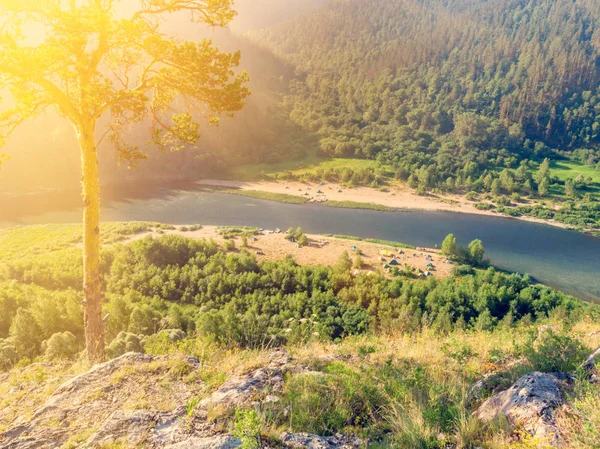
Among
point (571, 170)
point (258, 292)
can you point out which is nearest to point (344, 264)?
point (258, 292)

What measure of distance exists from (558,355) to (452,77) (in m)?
151

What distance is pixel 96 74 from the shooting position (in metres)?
6.73

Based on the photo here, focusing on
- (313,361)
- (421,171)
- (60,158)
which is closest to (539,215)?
(421,171)

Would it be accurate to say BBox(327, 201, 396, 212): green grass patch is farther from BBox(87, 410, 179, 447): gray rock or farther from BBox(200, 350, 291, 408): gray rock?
BBox(87, 410, 179, 447): gray rock

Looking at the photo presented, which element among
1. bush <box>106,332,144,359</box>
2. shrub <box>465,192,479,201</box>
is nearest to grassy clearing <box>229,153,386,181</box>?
shrub <box>465,192,479,201</box>

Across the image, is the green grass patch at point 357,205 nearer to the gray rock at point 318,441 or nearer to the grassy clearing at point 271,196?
the grassy clearing at point 271,196

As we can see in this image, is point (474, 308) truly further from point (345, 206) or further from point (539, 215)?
point (539, 215)

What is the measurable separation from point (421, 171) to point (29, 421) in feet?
292

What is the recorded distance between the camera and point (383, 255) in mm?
43094

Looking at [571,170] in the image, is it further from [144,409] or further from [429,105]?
[144,409]

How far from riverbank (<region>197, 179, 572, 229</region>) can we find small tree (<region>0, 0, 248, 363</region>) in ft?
216

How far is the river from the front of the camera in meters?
48.5

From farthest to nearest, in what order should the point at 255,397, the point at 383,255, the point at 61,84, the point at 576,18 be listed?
the point at 576,18, the point at 383,255, the point at 61,84, the point at 255,397

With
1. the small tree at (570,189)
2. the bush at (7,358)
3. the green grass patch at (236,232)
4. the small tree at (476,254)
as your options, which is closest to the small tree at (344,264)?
the green grass patch at (236,232)
